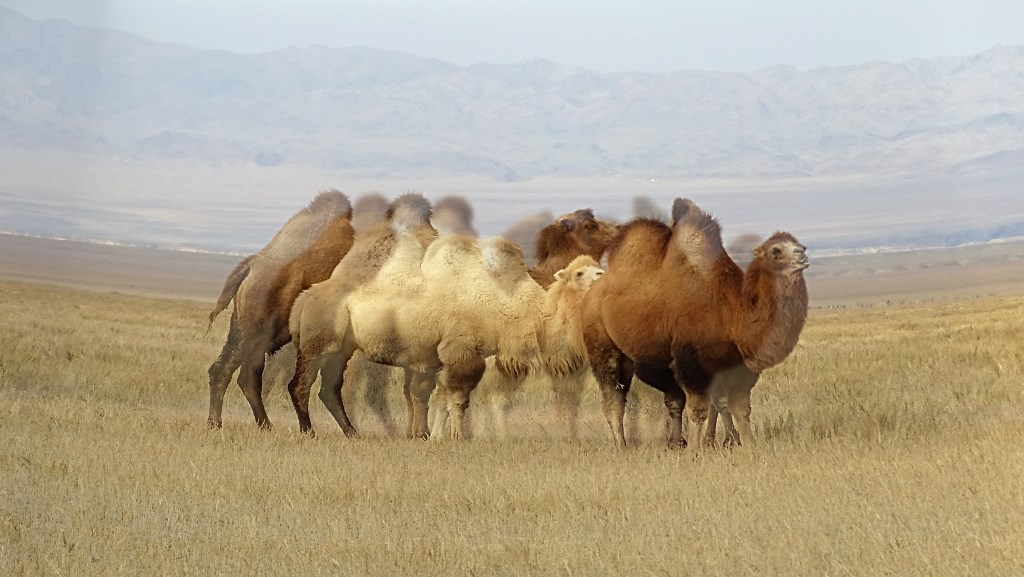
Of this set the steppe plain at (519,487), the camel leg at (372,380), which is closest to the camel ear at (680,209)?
the steppe plain at (519,487)

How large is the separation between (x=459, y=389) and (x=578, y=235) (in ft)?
8.08

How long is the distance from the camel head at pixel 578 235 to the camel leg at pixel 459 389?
2.10 m

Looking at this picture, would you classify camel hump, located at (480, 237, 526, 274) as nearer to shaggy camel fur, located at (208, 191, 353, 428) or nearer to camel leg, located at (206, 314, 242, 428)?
shaggy camel fur, located at (208, 191, 353, 428)

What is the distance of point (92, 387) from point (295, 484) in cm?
794

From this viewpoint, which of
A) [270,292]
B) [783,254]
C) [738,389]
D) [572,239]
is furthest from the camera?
[572,239]

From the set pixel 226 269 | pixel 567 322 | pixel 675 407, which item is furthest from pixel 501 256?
pixel 226 269

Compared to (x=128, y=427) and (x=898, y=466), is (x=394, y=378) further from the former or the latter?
(x=898, y=466)

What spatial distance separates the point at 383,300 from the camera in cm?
1318

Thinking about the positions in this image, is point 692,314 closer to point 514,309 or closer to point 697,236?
point 697,236

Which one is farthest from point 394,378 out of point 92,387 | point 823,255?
point 823,255

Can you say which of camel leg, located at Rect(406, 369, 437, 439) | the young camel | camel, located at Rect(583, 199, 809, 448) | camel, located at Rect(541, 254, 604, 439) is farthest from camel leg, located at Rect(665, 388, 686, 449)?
camel leg, located at Rect(406, 369, 437, 439)

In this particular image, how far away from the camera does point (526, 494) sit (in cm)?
978

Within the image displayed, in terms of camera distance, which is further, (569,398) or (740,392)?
(569,398)

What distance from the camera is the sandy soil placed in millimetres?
83938
